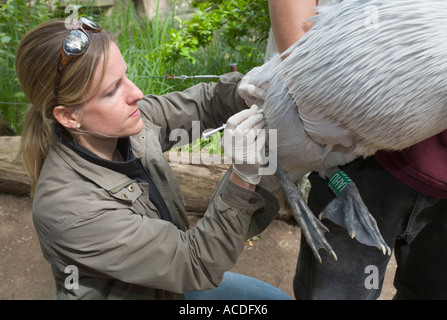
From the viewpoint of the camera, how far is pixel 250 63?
3.54 metres

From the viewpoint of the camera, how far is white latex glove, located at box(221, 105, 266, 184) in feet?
3.58

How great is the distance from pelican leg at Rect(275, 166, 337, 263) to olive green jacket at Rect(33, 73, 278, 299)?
59 millimetres

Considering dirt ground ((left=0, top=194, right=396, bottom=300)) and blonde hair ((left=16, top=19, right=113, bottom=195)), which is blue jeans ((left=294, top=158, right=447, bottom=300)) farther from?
dirt ground ((left=0, top=194, right=396, bottom=300))

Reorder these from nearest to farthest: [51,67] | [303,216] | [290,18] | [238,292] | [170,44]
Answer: [290,18] → [51,67] → [303,216] → [238,292] → [170,44]

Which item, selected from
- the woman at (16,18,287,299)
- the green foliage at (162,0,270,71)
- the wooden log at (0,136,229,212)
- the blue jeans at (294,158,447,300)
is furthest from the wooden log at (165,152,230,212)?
the woman at (16,18,287,299)

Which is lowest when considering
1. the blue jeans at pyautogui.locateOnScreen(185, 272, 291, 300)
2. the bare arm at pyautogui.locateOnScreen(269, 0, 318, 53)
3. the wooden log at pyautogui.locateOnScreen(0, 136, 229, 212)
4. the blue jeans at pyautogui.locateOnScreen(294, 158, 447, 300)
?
the wooden log at pyautogui.locateOnScreen(0, 136, 229, 212)

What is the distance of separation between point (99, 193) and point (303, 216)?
1.96 feet

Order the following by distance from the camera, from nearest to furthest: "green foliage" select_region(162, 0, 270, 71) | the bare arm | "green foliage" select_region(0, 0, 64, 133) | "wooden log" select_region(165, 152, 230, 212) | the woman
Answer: the bare arm, the woman, "wooden log" select_region(165, 152, 230, 212), "green foliage" select_region(162, 0, 270, 71), "green foliage" select_region(0, 0, 64, 133)

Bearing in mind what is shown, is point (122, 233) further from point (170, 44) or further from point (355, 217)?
point (170, 44)

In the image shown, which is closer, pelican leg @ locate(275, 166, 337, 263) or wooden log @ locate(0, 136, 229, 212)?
pelican leg @ locate(275, 166, 337, 263)

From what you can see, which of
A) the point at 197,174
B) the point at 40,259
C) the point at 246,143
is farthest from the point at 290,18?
the point at 40,259

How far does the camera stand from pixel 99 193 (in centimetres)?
112

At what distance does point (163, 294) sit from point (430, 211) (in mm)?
876

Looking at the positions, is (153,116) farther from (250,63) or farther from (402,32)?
(250,63)
